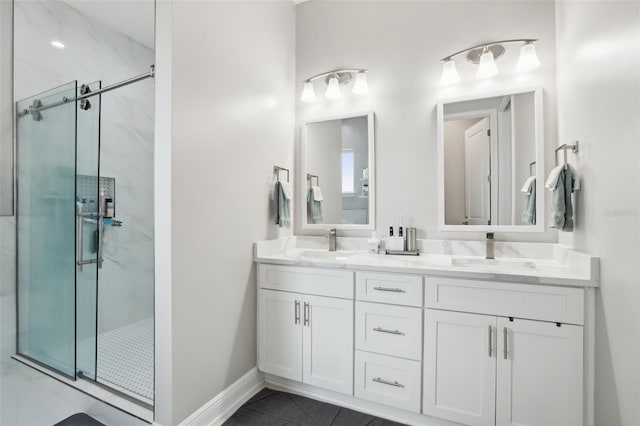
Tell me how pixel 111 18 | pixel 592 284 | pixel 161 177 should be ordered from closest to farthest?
pixel 592 284 < pixel 161 177 < pixel 111 18

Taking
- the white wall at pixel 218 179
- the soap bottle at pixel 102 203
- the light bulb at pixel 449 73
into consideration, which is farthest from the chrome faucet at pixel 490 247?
the soap bottle at pixel 102 203

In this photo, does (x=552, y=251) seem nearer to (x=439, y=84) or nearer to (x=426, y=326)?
(x=426, y=326)

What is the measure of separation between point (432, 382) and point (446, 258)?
73 cm

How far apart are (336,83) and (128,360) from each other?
7.83 ft

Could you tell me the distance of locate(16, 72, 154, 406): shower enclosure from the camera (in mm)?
1725

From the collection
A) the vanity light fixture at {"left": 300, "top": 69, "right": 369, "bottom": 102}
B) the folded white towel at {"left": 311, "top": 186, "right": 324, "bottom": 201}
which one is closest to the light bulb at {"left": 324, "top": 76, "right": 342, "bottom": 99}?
the vanity light fixture at {"left": 300, "top": 69, "right": 369, "bottom": 102}

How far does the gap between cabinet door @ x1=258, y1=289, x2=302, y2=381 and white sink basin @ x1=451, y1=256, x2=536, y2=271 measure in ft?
3.36

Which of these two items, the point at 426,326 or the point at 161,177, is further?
the point at 426,326

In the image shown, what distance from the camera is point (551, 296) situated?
1.36 m

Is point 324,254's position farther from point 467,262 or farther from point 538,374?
point 538,374

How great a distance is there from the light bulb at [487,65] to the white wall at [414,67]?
82 mm

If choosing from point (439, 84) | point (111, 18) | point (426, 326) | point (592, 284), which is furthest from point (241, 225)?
point (111, 18)

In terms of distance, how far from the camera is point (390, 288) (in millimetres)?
1643

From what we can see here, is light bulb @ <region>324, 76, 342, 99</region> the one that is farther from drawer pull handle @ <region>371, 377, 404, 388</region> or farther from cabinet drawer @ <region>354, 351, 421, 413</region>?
drawer pull handle @ <region>371, 377, 404, 388</region>
